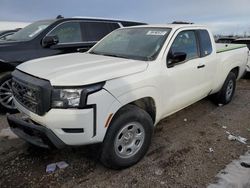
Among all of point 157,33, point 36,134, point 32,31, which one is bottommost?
point 36,134

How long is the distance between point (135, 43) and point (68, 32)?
8.40 feet

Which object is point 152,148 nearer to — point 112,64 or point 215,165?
point 215,165

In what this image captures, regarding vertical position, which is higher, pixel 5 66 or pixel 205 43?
pixel 205 43

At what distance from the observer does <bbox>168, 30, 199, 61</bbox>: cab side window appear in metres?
4.12

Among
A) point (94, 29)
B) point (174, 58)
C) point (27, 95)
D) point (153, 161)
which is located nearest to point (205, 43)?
point (174, 58)

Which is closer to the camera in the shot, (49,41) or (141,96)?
(141,96)

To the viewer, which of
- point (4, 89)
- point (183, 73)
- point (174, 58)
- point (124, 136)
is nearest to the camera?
point (124, 136)

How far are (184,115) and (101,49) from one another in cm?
228

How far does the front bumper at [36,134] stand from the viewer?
290 centimetres

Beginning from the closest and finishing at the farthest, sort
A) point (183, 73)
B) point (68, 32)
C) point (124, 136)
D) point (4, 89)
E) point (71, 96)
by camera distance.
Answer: point (71, 96) → point (124, 136) → point (183, 73) → point (4, 89) → point (68, 32)

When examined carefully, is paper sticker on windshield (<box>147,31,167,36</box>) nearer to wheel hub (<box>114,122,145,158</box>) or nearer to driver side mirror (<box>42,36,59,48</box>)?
wheel hub (<box>114,122,145,158</box>)

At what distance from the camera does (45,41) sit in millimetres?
5594

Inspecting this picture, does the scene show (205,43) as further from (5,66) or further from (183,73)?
(5,66)

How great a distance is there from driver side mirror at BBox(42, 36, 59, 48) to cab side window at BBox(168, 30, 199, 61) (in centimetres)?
271
